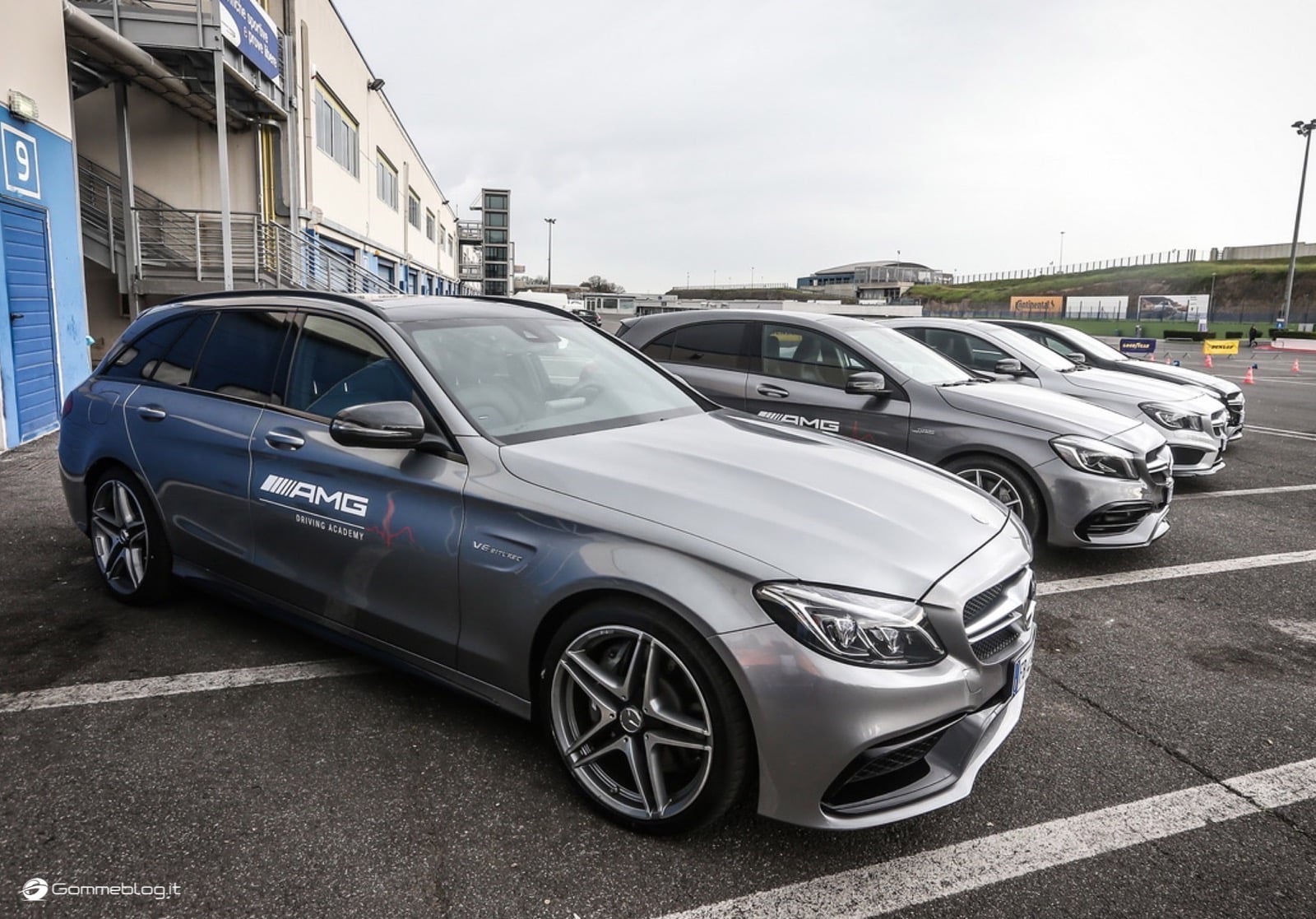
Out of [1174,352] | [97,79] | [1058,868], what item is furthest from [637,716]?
[1174,352]

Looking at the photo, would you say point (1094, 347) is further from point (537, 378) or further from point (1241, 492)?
point (537, 378)

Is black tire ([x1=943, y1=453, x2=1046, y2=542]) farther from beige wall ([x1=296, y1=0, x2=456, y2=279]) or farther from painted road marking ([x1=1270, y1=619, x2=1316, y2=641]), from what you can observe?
beige wall ([x1=296, y1=0, x2=456, y2=279])

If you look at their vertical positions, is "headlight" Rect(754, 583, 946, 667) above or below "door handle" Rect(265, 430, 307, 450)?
below

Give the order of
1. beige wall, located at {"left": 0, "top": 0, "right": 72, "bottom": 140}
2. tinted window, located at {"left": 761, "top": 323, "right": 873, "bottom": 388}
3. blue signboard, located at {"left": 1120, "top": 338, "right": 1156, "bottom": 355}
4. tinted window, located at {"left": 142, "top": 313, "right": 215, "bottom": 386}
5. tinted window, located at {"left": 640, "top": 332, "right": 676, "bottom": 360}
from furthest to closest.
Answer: blue signboard, located at {"left": 1120, "top": 338, "right": 1156, "bottom": 355}, beige wall, located at {"left": 0, "top": 0, "right": 72, "bottom": 140}, tinted window, located at {"left": 640, "top": 332, "right": 676, "bottom": 360}, tinted window, located at {"left": 761, "top": 323, "right": 873, "bottom": 388}, tinted window, located at {"left": 142, "top": 313, "right": 215, "bottom": 386}

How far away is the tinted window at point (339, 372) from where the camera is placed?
3135 mm

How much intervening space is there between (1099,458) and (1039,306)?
78473 millimetres

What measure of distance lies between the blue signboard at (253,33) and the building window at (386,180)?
1284cm

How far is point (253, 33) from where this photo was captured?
14.2 metres

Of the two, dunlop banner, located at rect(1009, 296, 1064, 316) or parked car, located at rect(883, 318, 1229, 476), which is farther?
dunlop banner, located at rect(1009, 296, 1064, 316)

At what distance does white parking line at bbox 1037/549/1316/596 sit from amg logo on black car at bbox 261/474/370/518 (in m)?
3.75

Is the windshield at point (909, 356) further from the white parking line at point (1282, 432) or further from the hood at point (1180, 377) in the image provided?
the white parking line at point (1282, 432)

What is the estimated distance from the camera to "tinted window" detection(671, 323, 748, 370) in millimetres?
6508

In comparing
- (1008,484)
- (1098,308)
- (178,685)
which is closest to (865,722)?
(178,685)

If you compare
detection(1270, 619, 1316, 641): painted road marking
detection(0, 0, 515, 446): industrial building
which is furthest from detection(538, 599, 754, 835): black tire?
detection(0, 0, 515, 446): industrial building
